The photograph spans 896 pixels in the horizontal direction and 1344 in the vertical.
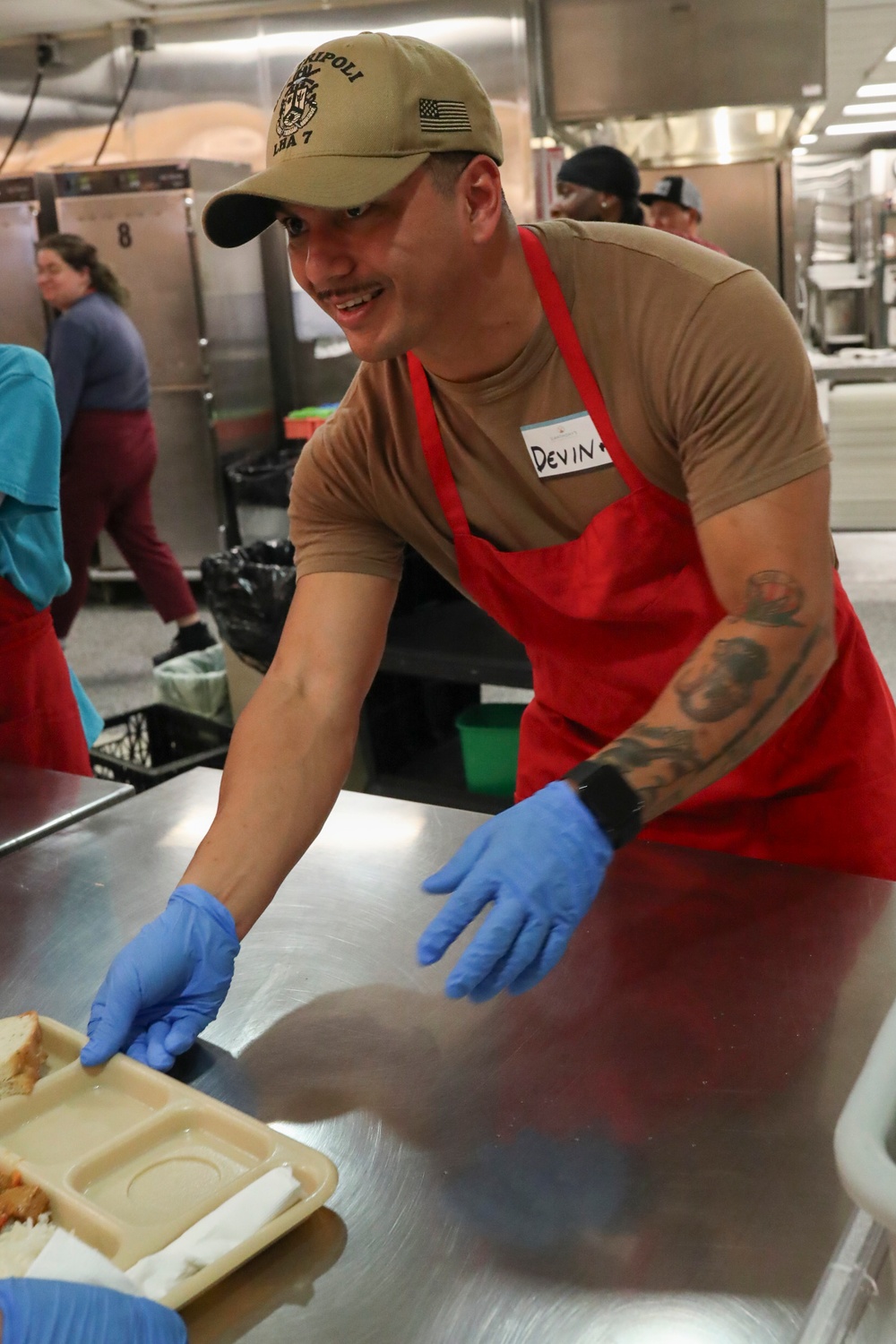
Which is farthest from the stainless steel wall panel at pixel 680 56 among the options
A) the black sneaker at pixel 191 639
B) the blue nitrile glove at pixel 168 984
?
the blue nitrile glove at pixel 168 984

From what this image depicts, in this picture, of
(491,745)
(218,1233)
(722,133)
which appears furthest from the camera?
(722,133)

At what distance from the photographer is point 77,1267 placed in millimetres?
738

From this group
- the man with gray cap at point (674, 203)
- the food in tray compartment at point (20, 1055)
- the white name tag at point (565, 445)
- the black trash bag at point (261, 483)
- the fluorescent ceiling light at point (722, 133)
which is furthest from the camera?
the black trash bag at point (261, 483)

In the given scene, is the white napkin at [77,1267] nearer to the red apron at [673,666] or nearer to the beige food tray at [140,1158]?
the beige food tray at [140,1158]

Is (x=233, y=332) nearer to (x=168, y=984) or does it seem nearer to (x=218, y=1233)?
(x=168, y=984)

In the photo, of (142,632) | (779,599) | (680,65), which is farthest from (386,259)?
(142,632)

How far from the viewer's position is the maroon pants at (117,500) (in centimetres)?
476

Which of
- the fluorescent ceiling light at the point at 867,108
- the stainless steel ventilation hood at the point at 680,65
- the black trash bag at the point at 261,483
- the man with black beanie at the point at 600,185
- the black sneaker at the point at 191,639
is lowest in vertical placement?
the black sneaker at the point at 191,639

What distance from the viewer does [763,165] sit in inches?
231

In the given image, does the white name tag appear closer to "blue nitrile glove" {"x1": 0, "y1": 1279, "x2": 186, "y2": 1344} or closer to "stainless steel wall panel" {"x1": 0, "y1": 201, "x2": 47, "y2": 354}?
"blue nitrile glove" {"x1": 0, "y1": 1279, "x2": 186, "y2": 1344}

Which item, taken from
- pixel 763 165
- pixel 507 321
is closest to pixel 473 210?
pixel 507 321

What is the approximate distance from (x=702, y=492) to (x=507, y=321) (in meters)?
0.29

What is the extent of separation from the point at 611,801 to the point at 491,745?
1826mm

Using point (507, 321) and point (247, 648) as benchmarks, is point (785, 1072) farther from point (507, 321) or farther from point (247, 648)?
point (247, 648)
